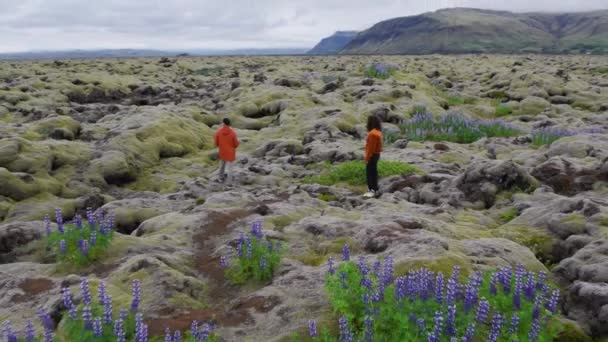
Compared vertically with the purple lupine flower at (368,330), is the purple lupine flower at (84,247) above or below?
below

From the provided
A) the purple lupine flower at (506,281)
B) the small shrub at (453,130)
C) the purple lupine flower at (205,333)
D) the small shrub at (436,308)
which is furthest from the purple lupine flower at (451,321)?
the small shrub at (453,130)

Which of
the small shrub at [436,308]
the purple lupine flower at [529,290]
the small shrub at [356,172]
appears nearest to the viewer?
the small shrub at [436,308]

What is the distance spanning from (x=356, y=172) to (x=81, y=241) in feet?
36.6

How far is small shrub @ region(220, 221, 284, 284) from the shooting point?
948 cm

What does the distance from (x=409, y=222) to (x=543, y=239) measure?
123 inches

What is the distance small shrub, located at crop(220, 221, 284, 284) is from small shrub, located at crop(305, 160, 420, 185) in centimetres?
897

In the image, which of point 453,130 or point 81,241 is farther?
point 453,130

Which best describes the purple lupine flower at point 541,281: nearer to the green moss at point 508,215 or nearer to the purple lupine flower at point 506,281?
the purple lupine flower at point 506,281

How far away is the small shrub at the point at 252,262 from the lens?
31.1ft

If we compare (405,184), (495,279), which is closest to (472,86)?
(405,184)

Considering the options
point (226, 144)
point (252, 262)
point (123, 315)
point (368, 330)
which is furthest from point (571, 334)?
point (226, 144)

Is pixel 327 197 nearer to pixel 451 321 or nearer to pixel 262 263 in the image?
pixel 262 263

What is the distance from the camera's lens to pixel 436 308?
6965mm

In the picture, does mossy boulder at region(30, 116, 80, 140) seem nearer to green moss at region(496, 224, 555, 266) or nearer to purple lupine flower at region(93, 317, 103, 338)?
purple lupine flower at region(93, 317, 103, 338)
